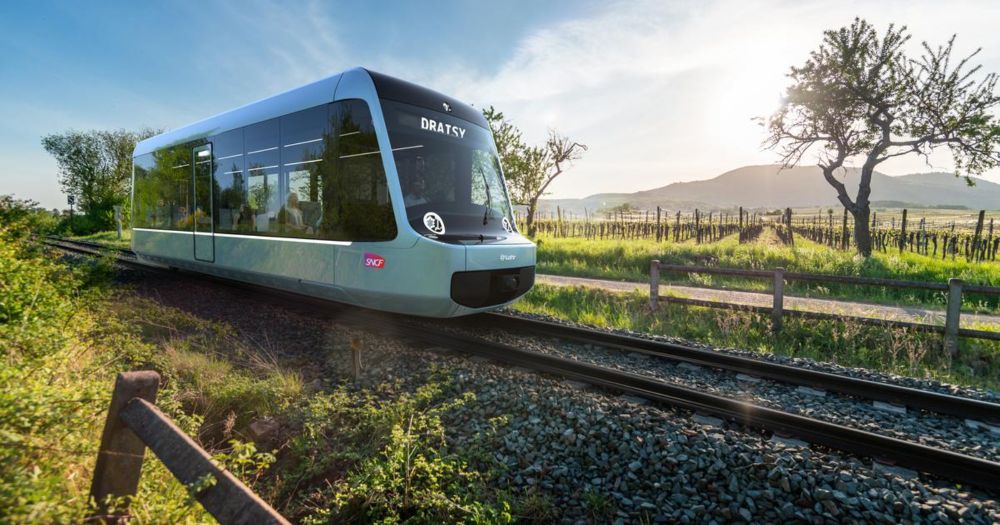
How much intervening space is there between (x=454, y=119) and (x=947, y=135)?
21973mm

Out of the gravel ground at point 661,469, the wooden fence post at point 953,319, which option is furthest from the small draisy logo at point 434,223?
the wooden fence post at point 953,319

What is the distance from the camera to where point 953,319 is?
7.29 m

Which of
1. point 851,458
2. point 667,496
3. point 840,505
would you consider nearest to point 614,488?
point 667,496

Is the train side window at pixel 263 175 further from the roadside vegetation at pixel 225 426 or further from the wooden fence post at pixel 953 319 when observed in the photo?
the wooden fence post at pixel 953 319

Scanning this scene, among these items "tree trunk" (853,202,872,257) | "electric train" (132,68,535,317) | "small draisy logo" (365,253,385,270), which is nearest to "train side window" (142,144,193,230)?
"electric train" (132,68,535,317)

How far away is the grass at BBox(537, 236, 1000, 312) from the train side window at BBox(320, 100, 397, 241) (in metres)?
10.1

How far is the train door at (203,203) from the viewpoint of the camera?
9.29 metres

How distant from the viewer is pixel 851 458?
3.68 metres

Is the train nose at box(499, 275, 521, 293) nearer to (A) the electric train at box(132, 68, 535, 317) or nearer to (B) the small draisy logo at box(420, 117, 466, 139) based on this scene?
(A) the electric train at box(132, 68, 535, 317)

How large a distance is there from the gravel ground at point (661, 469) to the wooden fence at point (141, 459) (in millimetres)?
2063

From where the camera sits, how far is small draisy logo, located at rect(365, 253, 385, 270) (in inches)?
242

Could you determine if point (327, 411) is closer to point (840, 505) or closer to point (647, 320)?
point (840, 505)

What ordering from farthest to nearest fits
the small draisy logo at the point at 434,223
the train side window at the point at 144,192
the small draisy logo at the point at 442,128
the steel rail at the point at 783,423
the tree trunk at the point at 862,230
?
the tree trunk at the point at 862,230 → the train side window at the point at 144,192 → the small draisy logo at the point at 442,128 → the small draisy logo at the point at 434,223 → the steel rail at the point at 783,423

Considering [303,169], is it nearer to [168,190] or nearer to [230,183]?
[230,183]
